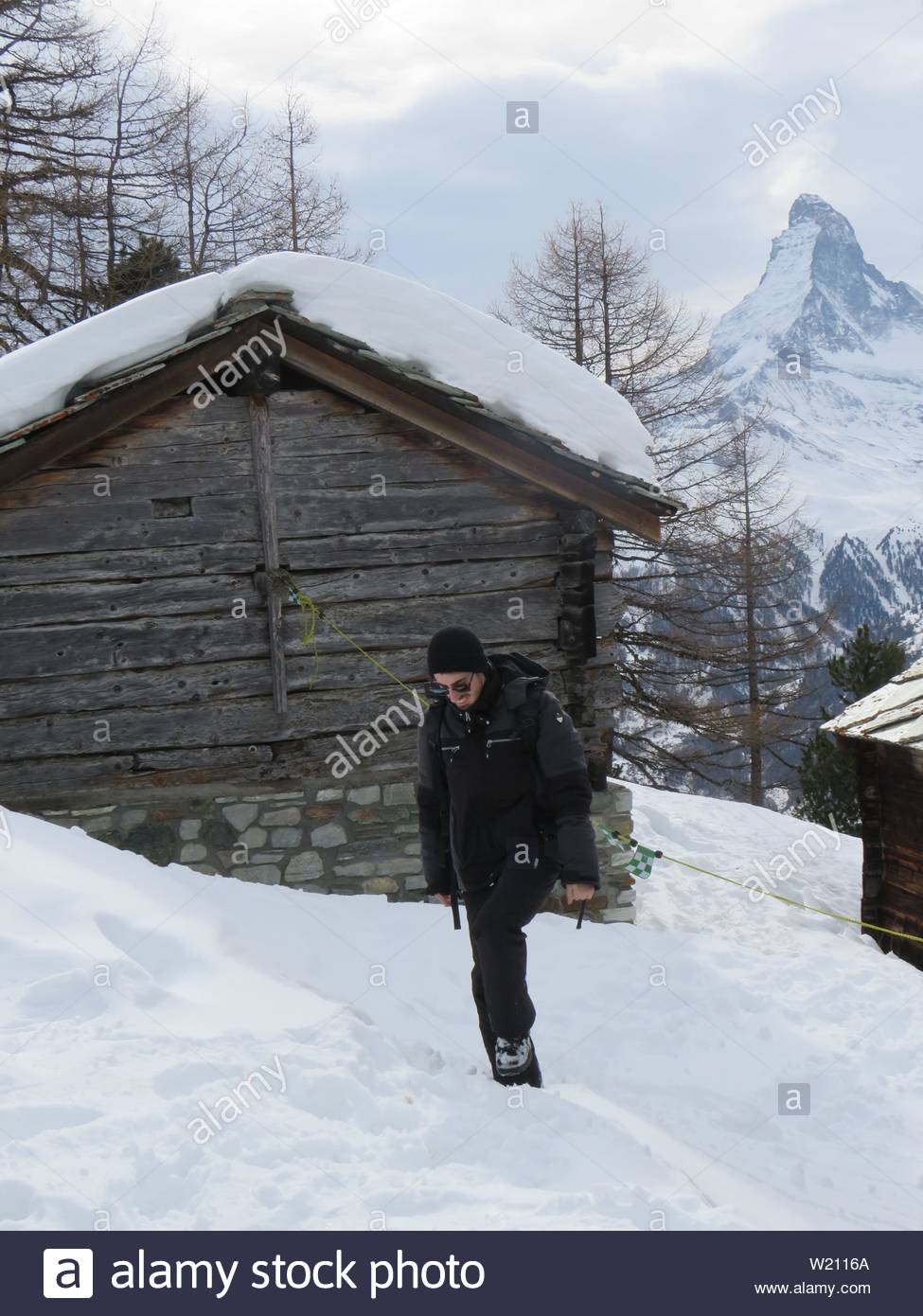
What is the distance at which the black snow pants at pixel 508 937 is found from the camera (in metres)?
4.16

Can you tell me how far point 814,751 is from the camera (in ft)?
54.2

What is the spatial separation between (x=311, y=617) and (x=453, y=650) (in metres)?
3.31

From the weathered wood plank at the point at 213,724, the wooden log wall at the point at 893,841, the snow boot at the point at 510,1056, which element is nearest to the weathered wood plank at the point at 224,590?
the weathered wood plank at the point at 213,724

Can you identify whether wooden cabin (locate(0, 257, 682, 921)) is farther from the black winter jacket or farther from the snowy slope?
the black winter jacket

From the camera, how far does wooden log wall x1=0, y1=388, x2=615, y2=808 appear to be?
6801 millimetres

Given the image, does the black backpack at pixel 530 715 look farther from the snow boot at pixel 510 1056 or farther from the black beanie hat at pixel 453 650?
the snow boot at pixel 510 1056

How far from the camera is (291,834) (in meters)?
7.19

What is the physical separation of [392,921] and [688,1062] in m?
2.15

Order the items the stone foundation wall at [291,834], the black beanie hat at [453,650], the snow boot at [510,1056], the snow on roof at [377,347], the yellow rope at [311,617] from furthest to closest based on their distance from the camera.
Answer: the yellow rope at [311,617] → the stone foundation wall at [291,834] → the snow on roof at [377,347] → the snow boot at [510,1056] → the black beanie hat at [453,650]

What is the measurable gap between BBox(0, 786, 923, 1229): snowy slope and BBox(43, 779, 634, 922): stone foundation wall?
259 millimetres

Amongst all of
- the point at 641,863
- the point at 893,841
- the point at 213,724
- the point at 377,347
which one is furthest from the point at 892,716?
the point at 213,724

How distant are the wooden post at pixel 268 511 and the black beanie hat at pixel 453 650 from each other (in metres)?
3.22

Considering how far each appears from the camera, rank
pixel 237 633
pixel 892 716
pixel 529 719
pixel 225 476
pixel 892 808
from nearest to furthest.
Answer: pixel 529 719 < pixel 225 476 < pixel 237 633 < pixel 892 716 < pixel 892 808

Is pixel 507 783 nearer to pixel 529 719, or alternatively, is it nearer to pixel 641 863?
pixel 529 719
